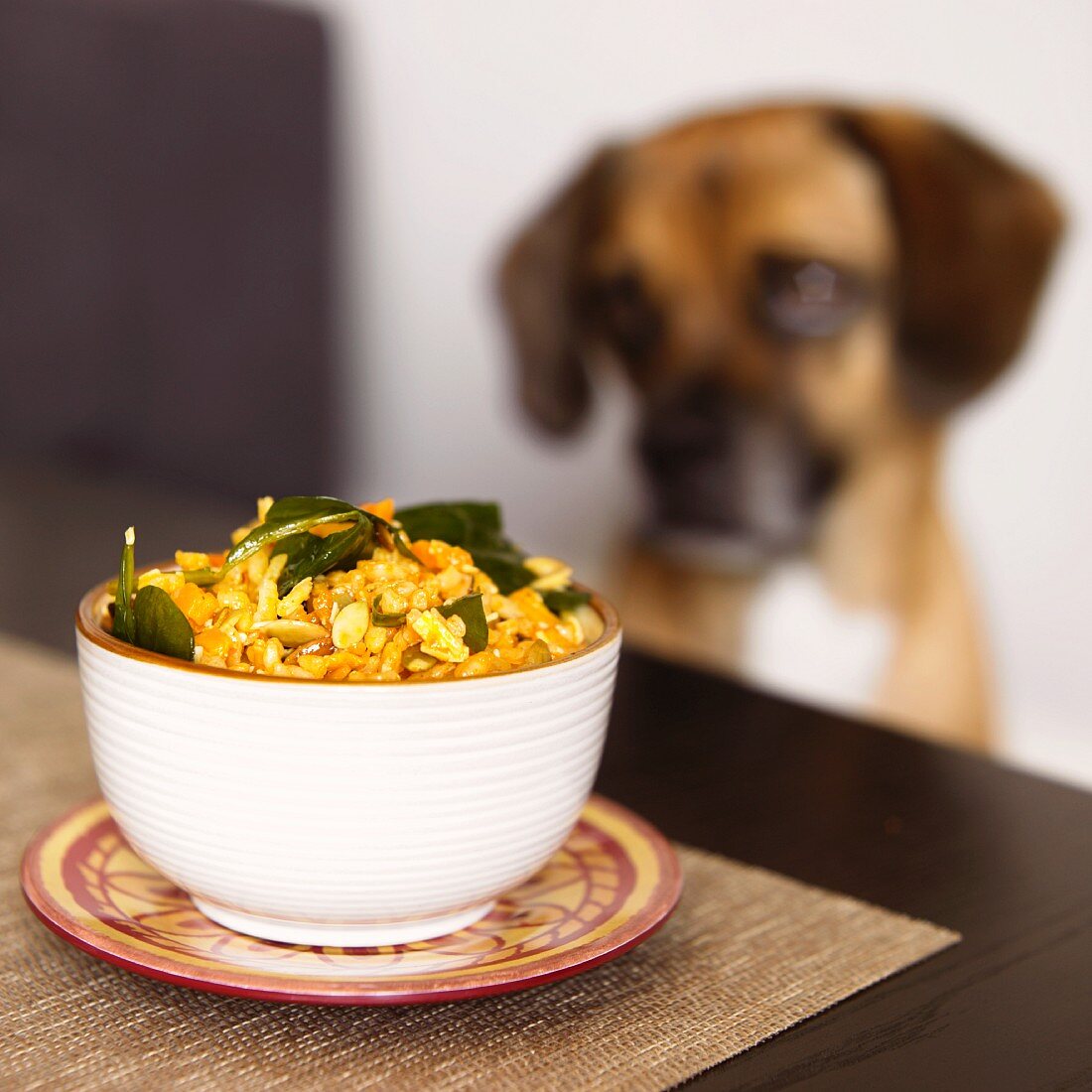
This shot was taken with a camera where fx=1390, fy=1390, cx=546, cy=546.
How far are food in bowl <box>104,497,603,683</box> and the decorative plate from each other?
11 cm

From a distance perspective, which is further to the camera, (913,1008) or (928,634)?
(928,634)

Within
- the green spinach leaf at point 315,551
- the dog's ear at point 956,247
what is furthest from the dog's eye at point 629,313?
the green spinach leaf at point 315,551

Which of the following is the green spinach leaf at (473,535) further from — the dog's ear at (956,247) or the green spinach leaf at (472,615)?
the dog's ear at (956,247)

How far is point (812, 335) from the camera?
2195 mm

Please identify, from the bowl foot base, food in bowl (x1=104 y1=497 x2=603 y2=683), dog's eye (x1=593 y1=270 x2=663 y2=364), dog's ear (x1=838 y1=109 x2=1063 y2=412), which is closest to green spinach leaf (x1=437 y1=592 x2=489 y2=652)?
food in bowl (x1=104 y1=497 x2=603 y2=683)

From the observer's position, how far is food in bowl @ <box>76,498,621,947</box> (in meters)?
0.50

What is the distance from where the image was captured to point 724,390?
2297 millimetres

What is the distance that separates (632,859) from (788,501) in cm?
172

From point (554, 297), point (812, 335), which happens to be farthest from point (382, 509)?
point (554, 297)

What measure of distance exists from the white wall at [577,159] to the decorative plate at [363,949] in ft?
5.34

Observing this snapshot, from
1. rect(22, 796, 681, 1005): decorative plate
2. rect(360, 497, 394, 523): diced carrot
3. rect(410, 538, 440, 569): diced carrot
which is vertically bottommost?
rect(22, 796, 681, 1005): decorative plate

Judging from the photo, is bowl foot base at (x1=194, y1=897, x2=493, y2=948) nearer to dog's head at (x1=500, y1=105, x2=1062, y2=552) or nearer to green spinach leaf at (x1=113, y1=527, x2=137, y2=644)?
green spinach leaf at (x1=113, y1=527, x2=137, y2=644)

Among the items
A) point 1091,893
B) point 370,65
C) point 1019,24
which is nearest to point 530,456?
point 370,65

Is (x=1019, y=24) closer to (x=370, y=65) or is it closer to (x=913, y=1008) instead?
(x=370, y=65)
